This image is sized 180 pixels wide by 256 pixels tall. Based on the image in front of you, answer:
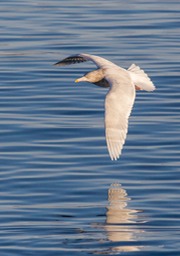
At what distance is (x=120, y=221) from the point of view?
11.5 m

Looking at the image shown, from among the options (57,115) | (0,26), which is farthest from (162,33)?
(57,115)

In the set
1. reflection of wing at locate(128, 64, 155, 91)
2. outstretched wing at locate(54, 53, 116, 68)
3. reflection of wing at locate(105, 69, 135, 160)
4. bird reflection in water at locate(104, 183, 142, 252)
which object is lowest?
bird reflection in water at locate(104, 183, 142, 252)

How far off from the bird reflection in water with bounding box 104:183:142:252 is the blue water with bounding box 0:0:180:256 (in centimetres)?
1

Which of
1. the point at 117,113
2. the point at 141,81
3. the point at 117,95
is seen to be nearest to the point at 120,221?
the point at 117,113

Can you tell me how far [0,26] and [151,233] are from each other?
1139 cm

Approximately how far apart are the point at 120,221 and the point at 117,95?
1321 mm

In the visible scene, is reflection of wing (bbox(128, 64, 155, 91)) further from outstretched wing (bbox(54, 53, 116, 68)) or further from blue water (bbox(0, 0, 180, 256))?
blue water (bbox(0, 0, 180, 256))

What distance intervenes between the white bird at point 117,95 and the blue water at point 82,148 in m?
0.88

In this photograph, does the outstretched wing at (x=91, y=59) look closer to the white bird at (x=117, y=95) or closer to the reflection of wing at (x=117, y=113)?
the white bird at (x=117, y=95)

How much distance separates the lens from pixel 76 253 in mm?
10539

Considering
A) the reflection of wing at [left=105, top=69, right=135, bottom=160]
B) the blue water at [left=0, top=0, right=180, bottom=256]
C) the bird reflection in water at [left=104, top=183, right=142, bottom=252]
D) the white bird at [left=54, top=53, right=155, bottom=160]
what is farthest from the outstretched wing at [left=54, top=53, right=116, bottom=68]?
the bird reflection in water at [left=104, top=183, right=142, bottom=252]

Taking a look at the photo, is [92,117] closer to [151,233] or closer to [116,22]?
[151,233]

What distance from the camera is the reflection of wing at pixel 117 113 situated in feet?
36.2

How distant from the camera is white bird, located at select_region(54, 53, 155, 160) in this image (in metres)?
11.1
